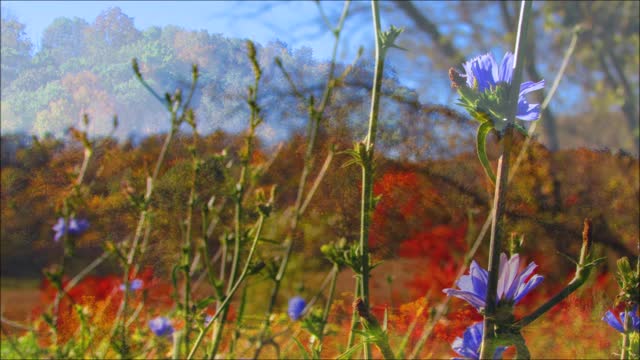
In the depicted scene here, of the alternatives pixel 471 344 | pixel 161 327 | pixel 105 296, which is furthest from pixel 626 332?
pixel 105 296

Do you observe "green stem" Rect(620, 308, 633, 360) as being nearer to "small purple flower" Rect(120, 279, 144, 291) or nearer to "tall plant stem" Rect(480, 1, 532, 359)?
"tall plant stem" Rect(480, 1, 532, 359)

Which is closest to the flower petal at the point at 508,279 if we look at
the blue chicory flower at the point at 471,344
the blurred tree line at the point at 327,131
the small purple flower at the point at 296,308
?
the blue chicory flower at the point at 471,344

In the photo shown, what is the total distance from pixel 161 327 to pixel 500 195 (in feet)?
3.10

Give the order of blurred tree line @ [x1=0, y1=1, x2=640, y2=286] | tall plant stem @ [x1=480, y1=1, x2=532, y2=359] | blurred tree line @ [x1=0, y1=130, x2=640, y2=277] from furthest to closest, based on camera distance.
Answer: blurred tree line @ [x1=0, y1=130, x2=640, y2=277], blurred tree line @ [x1=0, y1=1, x2=640, y2=286], tall plant stem @ [x1=480, y1=1, x2=532, y2=359]

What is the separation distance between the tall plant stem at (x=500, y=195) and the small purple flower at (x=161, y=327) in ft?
2.96

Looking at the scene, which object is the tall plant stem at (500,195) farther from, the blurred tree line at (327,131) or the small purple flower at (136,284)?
the small purple flower at (136,284)

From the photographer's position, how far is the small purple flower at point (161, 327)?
1153 millimetres

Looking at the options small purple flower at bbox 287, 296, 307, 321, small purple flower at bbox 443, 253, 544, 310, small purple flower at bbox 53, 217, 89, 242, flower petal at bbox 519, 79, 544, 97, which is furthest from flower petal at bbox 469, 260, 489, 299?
small purple flower at bbox 53, 217, 89, 242

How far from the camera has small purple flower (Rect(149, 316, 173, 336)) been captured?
115cm

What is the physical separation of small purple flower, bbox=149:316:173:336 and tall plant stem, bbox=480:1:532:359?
901mm

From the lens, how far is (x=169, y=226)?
1153 mm

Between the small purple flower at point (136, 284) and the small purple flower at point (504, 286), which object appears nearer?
the small purple flower at point (504, 286)

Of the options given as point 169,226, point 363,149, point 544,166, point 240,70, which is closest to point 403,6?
point 544,166

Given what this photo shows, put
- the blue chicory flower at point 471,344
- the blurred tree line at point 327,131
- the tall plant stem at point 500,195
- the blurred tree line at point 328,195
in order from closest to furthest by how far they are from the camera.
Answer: the tall plant stem at point 500,195
the blue chicory flower at point 471,344
the blurred tree line at point 327,131
the blurred tree line at point 328,195
